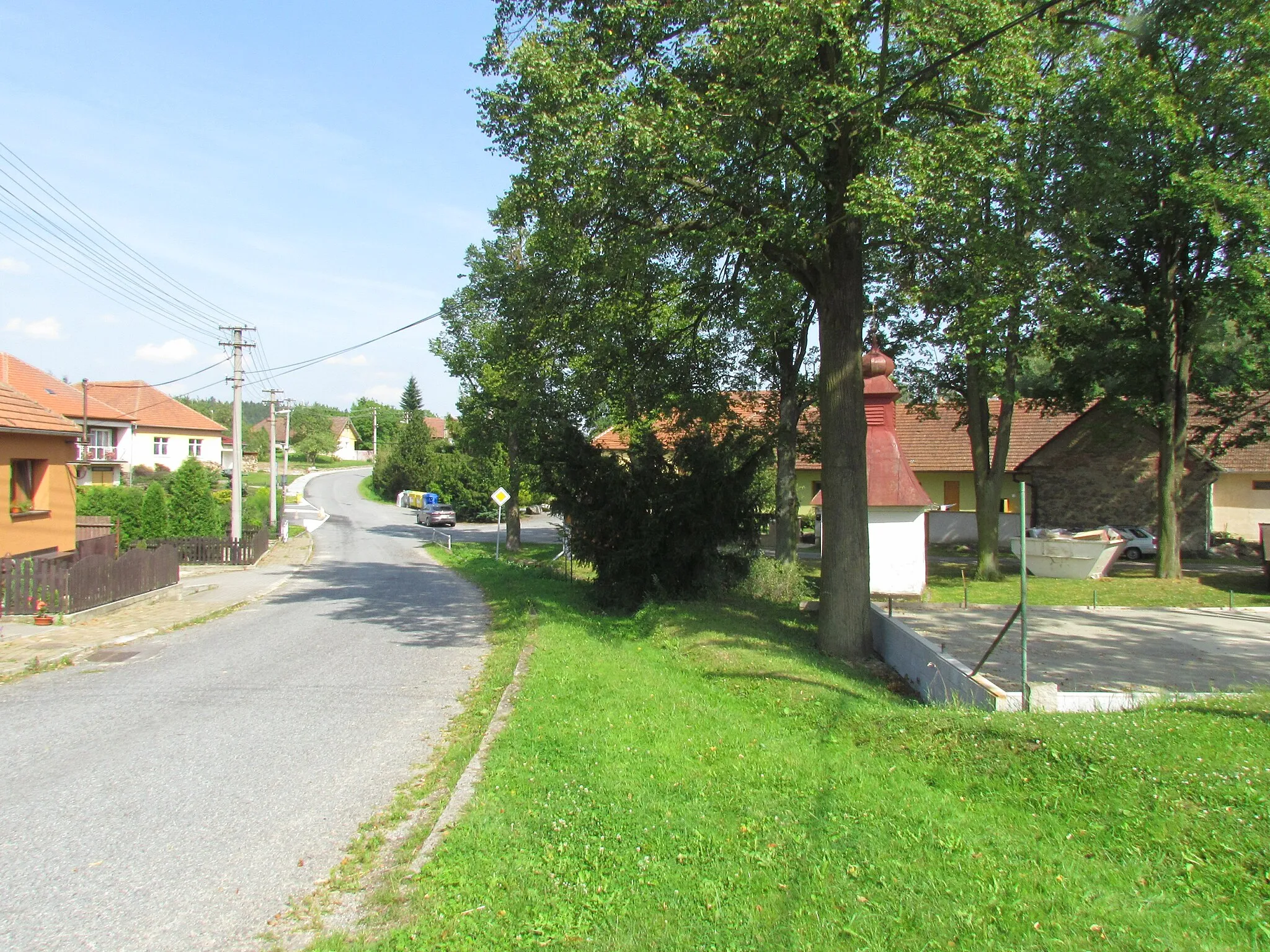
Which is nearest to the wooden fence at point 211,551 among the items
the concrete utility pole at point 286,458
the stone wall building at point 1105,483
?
the concrete utility pole at point 286,458

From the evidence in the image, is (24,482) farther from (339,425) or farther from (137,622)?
(339,425)

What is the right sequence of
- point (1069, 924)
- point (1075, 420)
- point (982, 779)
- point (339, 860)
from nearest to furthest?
point (1069, 924) → point (339, 860) → point (982, 779) → point (1075, 420)

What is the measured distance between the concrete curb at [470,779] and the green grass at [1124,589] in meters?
11.8

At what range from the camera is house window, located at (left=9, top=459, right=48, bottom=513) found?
733 inches

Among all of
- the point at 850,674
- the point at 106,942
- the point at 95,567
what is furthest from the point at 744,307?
the point at 95,567

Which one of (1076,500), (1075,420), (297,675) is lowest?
(297,675)

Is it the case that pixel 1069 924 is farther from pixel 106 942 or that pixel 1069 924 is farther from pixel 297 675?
pixel 297 675

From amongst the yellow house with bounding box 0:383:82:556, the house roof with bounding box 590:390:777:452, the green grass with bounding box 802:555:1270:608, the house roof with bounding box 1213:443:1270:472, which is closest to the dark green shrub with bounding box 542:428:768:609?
the house roof with bounding box 590:390:777:452

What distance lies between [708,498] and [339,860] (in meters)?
12.8

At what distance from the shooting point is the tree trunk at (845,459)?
11508 millimetres

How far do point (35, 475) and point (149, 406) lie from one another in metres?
51.7

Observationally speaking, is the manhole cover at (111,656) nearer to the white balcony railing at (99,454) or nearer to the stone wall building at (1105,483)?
the stone wall building at (1105,483)

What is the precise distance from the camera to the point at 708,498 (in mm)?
17312

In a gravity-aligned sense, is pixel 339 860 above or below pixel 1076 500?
below
